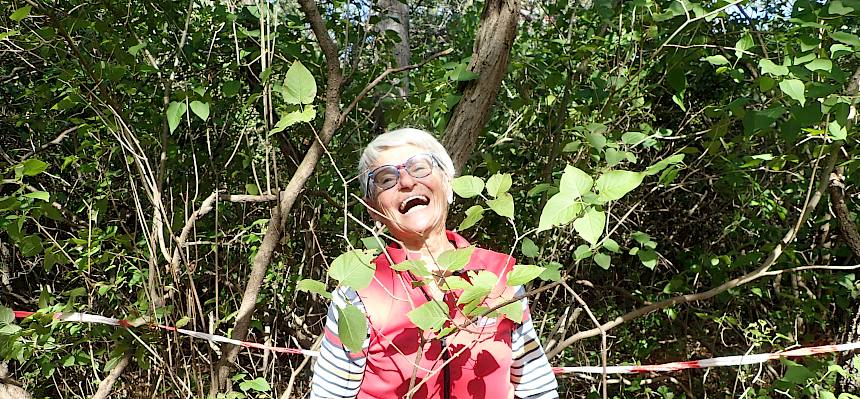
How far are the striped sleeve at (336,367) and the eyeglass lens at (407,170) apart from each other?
0.25 m

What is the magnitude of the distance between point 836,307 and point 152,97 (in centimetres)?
287

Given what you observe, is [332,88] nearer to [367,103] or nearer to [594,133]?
[594,133]

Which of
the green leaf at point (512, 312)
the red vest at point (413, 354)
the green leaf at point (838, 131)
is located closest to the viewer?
the green leaf at point (512, 312)

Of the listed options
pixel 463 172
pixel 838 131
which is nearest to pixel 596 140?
pixel 463 172

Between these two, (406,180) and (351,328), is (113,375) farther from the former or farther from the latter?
(351,328)

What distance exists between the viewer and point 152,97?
2648 mm

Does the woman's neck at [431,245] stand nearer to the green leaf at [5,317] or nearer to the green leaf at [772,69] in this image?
the green leaf at [772,69]

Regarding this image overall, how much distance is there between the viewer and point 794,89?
1703mm

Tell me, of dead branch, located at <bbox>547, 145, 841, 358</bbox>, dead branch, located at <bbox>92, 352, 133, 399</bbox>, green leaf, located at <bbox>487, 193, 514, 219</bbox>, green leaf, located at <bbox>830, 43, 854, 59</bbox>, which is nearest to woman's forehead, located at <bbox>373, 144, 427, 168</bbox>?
green leaf, located at <bbox>487, 193, 514, 219</bbox>

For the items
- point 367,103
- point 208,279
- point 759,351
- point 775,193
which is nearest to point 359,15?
point 367,103

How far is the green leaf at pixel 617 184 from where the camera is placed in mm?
1157

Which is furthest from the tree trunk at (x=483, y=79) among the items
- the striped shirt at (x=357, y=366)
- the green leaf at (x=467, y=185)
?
the green leaf at (x=467, y=185)

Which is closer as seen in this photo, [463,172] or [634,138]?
[634,138]

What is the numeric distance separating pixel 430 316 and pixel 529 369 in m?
0.64
